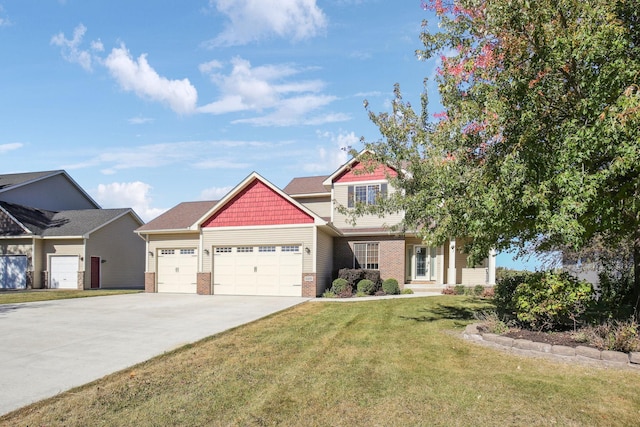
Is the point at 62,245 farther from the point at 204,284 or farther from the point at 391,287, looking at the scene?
the point at 391,287

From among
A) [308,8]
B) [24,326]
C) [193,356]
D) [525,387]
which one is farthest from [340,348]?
[308,8]

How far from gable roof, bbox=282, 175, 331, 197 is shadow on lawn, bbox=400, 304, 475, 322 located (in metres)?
11.8

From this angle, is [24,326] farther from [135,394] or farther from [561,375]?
[561,375]

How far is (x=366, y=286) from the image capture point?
762 inches

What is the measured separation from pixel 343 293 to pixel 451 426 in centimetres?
1446

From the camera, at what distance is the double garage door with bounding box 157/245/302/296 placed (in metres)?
19.4

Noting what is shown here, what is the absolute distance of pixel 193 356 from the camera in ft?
24.7

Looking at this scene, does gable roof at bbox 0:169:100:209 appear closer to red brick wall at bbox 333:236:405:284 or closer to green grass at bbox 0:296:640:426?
red brick wall at bbox 333:236:405:284

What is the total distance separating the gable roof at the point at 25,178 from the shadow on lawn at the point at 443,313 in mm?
30048

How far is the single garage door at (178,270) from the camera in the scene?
21.6 m

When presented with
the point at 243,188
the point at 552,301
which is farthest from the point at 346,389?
the point at 243,188

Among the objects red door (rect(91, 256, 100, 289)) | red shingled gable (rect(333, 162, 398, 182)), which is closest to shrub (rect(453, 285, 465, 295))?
red shingled gable (rect(333, 162, 398, 182))

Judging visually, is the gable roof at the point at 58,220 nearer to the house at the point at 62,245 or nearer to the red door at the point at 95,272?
the house at the point at 62,245

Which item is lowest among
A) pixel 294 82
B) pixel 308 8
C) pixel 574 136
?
pixel 574 136
